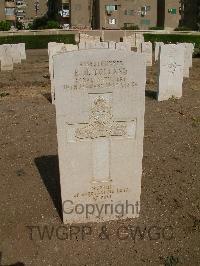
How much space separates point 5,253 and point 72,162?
4.26 ft

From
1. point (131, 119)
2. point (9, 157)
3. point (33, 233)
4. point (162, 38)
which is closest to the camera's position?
point (131, 119)

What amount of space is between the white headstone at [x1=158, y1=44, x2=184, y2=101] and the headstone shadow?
497cm

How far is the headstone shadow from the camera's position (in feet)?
17.9

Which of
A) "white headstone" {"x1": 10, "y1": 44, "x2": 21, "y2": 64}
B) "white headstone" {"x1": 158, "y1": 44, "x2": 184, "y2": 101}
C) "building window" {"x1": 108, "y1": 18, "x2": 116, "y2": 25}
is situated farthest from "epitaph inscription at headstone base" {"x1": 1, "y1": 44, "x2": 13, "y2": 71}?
"building window" {"x1": 108, "y1": 18, "x2": 116, "y2": 25}

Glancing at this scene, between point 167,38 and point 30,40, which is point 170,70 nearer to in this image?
point 30,40

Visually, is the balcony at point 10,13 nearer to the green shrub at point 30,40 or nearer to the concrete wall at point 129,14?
the concrete wall at point 129,14

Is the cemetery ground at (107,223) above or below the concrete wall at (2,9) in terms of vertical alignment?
below

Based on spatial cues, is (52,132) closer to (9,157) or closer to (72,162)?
(9,157)

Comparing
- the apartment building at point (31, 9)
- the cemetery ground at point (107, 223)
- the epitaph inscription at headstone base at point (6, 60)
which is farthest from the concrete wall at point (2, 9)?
the cemetery ground at point (107, 223)

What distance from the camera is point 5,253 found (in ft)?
14.3

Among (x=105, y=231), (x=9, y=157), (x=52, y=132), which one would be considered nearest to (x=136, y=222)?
(x=105, y=231)

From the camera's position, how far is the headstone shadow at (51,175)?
5.46 m

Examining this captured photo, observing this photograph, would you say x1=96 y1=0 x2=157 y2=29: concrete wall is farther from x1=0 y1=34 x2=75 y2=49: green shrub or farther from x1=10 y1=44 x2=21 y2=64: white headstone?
x1=10 y1=44 x2=21 y2=64: white headstone

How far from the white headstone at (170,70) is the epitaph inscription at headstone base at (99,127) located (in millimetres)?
6461
